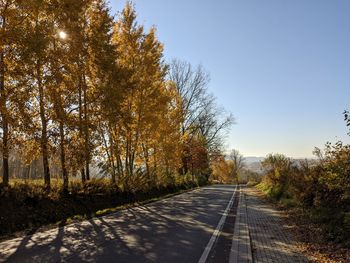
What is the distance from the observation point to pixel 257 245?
1006 cm

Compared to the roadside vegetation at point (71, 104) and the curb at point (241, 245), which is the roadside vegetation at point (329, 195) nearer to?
the curb at point (241, 245)

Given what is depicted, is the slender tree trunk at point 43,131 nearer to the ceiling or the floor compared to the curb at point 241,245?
nearer to the ceiling

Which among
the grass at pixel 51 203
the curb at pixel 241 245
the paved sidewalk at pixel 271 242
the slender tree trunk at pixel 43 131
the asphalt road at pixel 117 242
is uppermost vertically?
the slender tree trunk at pixel 43 131

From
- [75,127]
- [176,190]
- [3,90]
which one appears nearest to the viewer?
[3,90]

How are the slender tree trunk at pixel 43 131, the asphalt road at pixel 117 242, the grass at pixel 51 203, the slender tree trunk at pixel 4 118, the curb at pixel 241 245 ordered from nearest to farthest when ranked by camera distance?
the asphalt road at pixel 117 242 → the curb at pixel 241 245 → the grass at pixel 51 203 → the slender tree trunk at pixel 4 118 → the slender tree trunk at pixel 43 131

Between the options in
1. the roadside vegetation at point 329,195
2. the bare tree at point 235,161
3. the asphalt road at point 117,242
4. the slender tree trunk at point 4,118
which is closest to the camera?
the asphalt road at point 117,242

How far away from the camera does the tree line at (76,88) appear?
44.5 ft

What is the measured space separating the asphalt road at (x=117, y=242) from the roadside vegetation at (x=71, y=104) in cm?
230

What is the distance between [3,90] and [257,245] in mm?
10263

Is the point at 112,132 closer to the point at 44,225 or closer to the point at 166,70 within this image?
the point at 166,70

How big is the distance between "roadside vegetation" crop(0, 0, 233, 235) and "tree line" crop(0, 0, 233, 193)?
45 mm

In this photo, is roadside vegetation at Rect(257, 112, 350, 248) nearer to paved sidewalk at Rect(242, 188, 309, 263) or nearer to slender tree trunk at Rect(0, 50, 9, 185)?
paved sidewalk at Rect(242, 188, 309, 263)

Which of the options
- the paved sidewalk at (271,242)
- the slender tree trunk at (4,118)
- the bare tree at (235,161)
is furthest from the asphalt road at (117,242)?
the bare tree at (235,161)

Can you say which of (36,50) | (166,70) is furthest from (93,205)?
(166,70)
